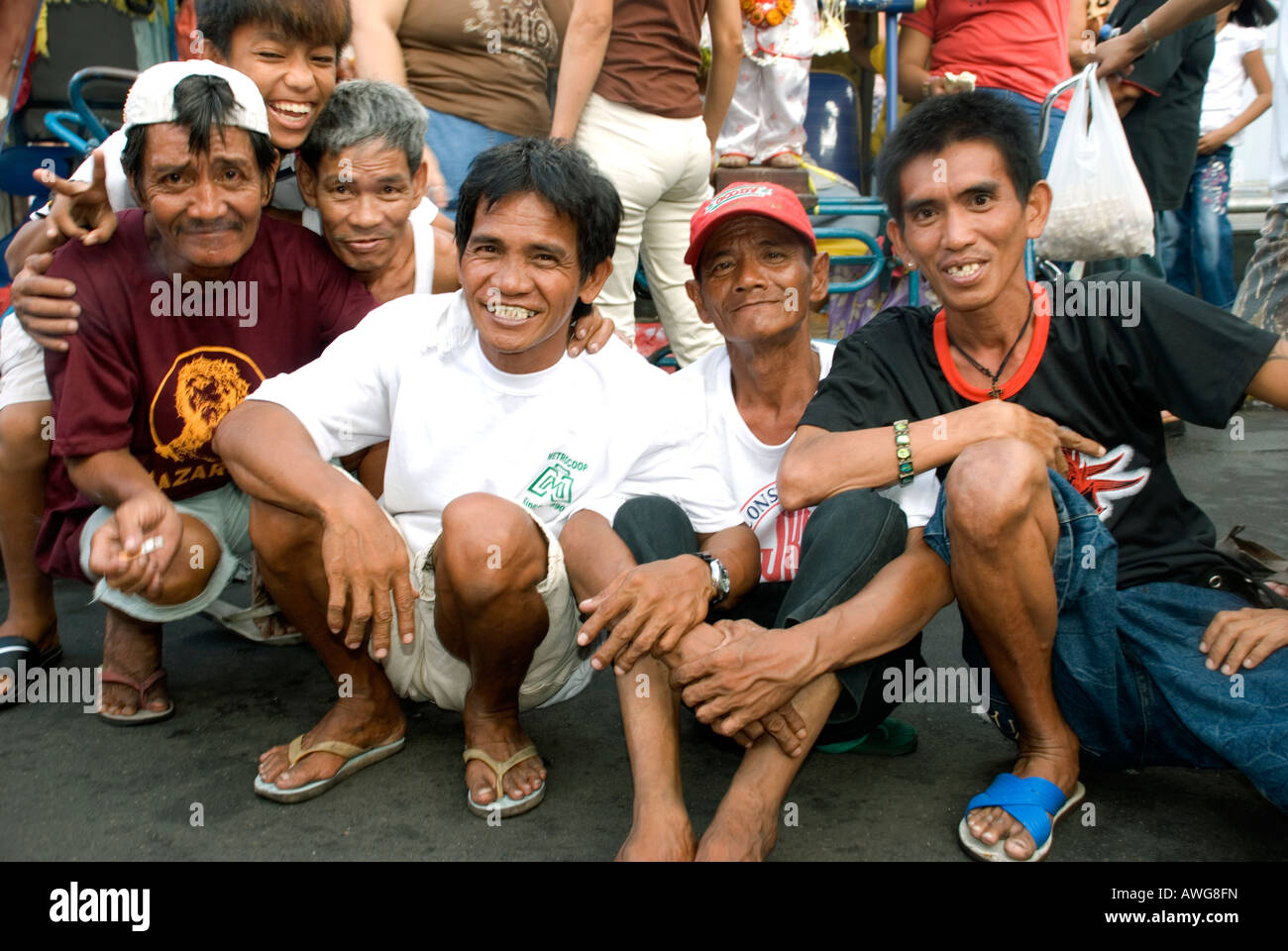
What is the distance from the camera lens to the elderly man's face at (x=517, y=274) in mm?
2449

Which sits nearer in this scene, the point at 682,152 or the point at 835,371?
the point at 835,371

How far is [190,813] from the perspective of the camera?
232 centimetres

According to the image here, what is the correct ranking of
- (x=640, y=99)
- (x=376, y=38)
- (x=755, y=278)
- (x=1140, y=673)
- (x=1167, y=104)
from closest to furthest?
(x=1140, y=673), (x=755, y=278), (x=376, y=38), (x=640, y=99), (x=1167, y=104)

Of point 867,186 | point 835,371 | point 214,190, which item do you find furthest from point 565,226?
point 867,186

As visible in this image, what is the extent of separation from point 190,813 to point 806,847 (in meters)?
1.32

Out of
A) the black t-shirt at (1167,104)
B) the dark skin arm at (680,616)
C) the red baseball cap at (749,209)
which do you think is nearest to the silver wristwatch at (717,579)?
the dark skin arm at (680,616)

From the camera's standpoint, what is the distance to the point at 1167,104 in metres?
5.21

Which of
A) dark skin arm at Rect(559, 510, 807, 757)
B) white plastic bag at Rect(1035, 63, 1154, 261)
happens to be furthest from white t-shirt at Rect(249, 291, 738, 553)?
white plastic bag at Rect(1035, 63, 1154, 261)

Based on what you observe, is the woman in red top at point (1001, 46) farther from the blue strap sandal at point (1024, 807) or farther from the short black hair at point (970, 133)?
the blue strap sandal at point (1024, 807)

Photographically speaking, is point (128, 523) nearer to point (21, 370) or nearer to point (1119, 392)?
point (21, 370)

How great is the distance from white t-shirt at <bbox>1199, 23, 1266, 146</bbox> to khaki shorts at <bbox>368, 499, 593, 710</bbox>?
5905 mm

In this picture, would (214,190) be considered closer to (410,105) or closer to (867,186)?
(410,105)

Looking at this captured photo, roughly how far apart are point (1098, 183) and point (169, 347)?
3404 millimetres

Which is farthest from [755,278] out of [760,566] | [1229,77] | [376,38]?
[1229,77]
